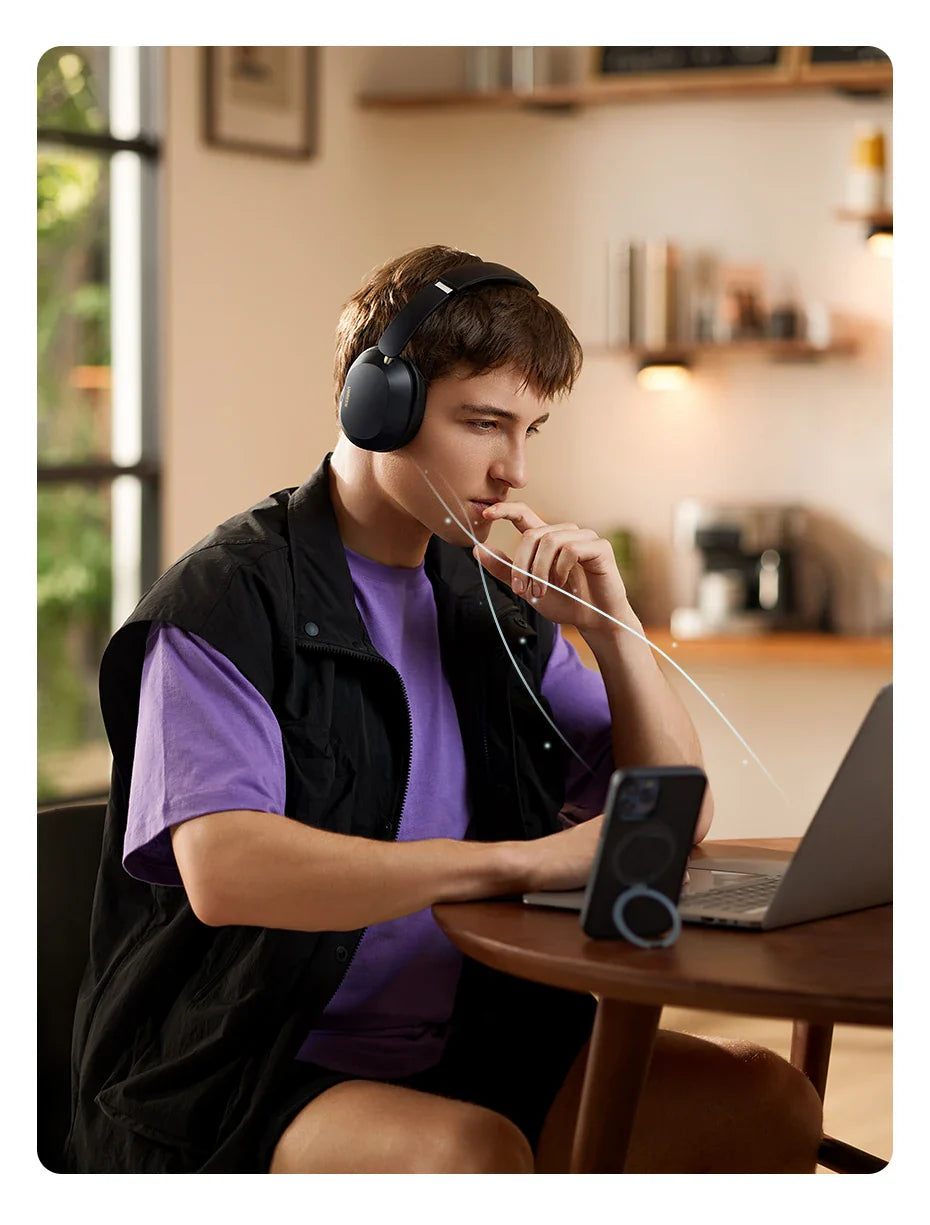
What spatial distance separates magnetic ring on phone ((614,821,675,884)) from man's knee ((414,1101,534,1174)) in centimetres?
23

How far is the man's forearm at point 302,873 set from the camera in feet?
3.55

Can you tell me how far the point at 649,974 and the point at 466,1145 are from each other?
0.77 feet

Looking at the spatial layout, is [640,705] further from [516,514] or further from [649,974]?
[649,974]

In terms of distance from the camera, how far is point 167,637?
116cm

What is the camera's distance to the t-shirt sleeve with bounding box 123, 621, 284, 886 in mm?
1104

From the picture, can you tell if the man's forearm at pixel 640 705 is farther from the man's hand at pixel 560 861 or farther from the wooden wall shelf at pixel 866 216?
the wooden wall shelf at pixel 866 216

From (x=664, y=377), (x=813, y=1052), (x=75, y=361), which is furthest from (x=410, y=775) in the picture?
(x=664, y=377)

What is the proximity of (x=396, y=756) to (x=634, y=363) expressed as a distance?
7.60 ft

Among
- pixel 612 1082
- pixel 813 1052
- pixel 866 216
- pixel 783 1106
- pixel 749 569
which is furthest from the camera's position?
pixel 749 569

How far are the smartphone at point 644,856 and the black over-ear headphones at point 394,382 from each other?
15.1 inches

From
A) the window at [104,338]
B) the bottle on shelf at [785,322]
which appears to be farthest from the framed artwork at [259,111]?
the bottle on shelf at [785,322]

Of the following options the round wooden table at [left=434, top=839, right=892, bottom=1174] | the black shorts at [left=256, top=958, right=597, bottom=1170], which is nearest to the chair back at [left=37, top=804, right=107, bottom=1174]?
the black shorts at [left=256, top=958, right=597, bottom=1170]

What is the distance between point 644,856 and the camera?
3.38 ft
